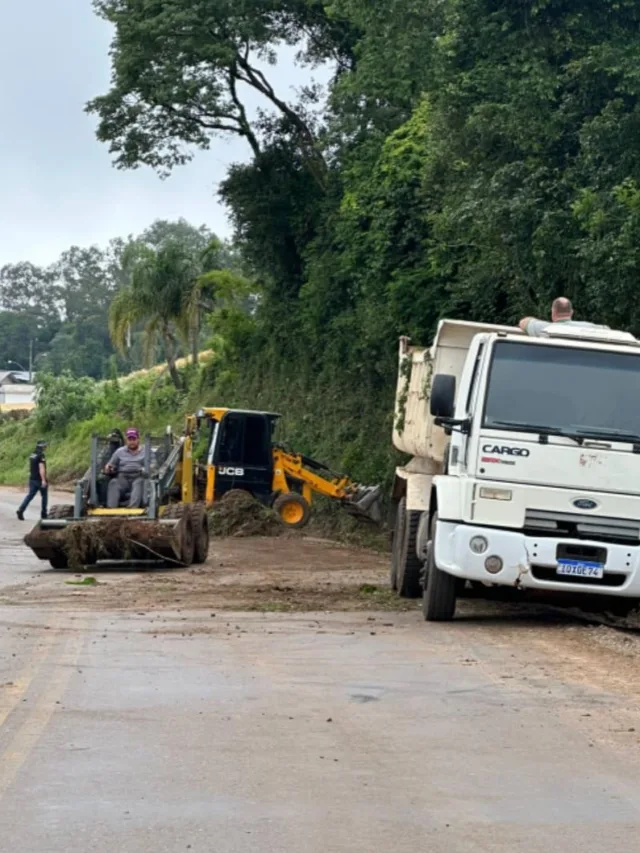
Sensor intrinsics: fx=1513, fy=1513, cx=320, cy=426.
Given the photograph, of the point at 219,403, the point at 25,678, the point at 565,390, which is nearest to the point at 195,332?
the point at 219,403

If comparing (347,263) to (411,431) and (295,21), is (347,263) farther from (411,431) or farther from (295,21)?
(411,431)

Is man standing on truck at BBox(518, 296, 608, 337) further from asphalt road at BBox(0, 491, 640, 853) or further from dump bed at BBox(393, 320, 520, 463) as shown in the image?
asphalt road at BBox(0, 491, 640, 853)

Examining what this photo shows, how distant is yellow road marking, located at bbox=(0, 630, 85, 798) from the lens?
7758 mm

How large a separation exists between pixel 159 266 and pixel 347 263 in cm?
2551

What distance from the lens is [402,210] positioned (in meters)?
33.9

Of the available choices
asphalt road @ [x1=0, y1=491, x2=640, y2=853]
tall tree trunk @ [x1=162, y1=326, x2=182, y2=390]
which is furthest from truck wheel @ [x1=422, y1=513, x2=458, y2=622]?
tall tree trunk @ [x1=162, y1=326, x2=182, y2=390]

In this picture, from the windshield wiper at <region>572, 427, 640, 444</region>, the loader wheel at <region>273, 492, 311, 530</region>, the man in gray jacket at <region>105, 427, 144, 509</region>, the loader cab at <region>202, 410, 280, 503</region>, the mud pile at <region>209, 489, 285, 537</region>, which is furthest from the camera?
the loader wheel at <region>273, 492, 311, 530</region>

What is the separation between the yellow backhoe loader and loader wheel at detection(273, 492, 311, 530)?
0.9 inches

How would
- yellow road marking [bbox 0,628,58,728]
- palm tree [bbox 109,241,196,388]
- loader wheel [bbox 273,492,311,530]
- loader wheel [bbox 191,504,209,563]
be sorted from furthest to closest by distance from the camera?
palm tree [bbox 109,241,196,388] < loader wheel [bbox 273,492,311,530] < loader wheel [bbox 191,504,209,563] < yellow road marking [bbox 0,628,58,728]

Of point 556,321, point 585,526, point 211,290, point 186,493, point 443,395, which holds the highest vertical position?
point 211,290

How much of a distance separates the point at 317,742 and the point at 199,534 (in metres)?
15.2

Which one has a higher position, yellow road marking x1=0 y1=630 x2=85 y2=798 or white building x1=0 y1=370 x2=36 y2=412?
yellow road marking x1=0 y1=630 x2=85 y2=798

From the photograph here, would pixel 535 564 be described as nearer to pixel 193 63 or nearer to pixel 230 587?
pixel 230 587

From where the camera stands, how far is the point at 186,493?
2816cm
